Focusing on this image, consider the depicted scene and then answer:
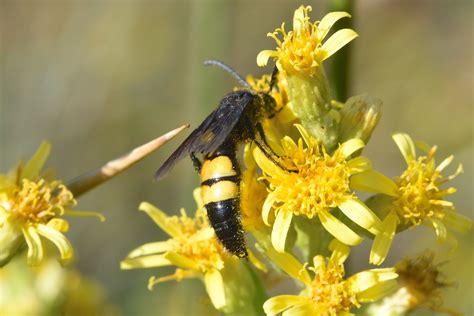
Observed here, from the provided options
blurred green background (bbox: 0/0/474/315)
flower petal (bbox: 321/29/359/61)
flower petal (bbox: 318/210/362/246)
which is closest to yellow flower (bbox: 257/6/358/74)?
Answer: flower petal (bbox: 321/29/359/61)

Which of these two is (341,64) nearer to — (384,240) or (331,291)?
(384,240)

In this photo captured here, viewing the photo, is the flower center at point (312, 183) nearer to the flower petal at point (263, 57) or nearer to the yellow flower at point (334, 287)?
the yellow flower at point (334, 287)

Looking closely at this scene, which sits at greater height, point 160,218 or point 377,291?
point 160,218

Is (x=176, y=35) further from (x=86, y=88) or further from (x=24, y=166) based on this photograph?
(x=24, y=166)

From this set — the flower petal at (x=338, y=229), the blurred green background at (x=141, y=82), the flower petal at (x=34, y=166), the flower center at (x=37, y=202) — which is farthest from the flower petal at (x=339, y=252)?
the blurred green background at (x=141, y=82)

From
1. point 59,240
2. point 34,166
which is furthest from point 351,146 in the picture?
point 34,166

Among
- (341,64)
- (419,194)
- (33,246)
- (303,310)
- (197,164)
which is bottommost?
(303,310)
